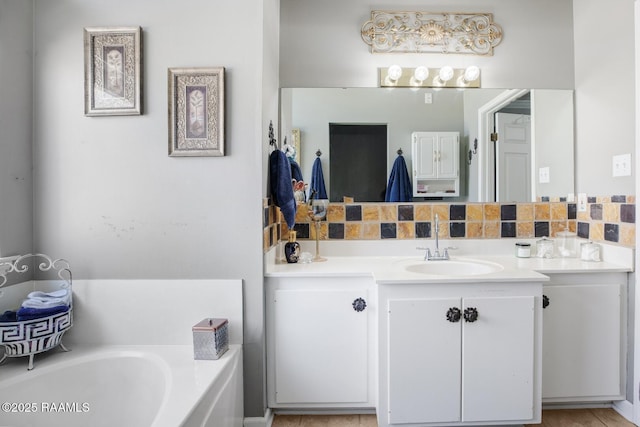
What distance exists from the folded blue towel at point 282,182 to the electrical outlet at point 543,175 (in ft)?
5.28

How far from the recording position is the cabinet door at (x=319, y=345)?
172 centimetres

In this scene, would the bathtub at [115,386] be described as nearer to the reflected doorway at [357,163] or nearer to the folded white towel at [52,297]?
the folded white towel at [52,297]

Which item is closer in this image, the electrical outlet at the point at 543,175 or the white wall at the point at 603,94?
the white wall at the point at 603,94

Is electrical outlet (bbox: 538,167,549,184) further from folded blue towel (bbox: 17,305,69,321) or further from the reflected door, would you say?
folded blue towel (bbox: 17,305,69,321)

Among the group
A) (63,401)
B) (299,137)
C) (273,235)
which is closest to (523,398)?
(273,235)

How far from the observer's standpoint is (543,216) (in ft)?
7.11

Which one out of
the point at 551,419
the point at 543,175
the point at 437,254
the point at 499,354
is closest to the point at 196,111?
the point at 437,254

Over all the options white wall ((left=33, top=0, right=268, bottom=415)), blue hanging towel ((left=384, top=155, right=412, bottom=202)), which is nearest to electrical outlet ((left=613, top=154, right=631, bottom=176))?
blue hanging towel ((left=384, top=155, right=412, bottom=202))

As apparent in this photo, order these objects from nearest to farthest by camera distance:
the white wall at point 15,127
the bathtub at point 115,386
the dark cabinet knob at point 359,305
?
the bathtub at point 115,386 < the white wall at point 15,127 < the dark cabinet knob at point 359,305

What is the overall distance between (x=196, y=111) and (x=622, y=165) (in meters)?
2.23

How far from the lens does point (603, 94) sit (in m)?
1.94

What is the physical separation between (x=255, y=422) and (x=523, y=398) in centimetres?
129

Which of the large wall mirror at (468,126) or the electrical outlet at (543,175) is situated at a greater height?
the large wall mirror at (468,126)

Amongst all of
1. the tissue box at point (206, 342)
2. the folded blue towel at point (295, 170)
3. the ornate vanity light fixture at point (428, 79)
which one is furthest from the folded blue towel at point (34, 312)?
the ornate vanity light fixture at point (428, 79)
